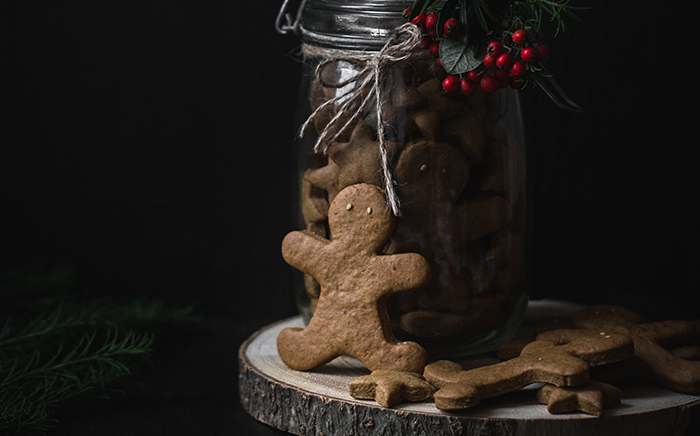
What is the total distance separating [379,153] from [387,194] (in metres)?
0.05

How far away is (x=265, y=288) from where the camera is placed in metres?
1.46

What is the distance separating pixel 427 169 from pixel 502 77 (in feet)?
0.46

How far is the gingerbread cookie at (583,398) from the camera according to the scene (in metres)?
0.76

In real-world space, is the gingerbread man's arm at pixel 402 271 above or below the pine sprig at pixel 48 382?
above

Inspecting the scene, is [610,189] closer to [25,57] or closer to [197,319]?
[197,319]

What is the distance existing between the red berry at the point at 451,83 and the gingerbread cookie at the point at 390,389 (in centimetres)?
34

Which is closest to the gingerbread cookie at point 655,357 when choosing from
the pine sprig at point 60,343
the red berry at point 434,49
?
the red berry at point 434,49

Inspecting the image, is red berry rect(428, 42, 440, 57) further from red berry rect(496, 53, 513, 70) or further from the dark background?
the dark background

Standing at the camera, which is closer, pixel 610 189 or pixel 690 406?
pixel 690 406

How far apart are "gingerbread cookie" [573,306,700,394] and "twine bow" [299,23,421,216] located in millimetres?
326

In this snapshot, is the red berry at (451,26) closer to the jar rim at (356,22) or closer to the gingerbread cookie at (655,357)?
the jar rim at (356,22)

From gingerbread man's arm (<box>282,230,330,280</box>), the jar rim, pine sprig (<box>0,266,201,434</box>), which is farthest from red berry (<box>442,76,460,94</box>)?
pine sprig (<box>0,266,201,434</box>)

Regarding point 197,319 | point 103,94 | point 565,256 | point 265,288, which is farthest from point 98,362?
point 565,256

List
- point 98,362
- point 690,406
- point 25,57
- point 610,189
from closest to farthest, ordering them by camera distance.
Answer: point 690,406 → point 98,362 → point 610,189 → point 25,57
